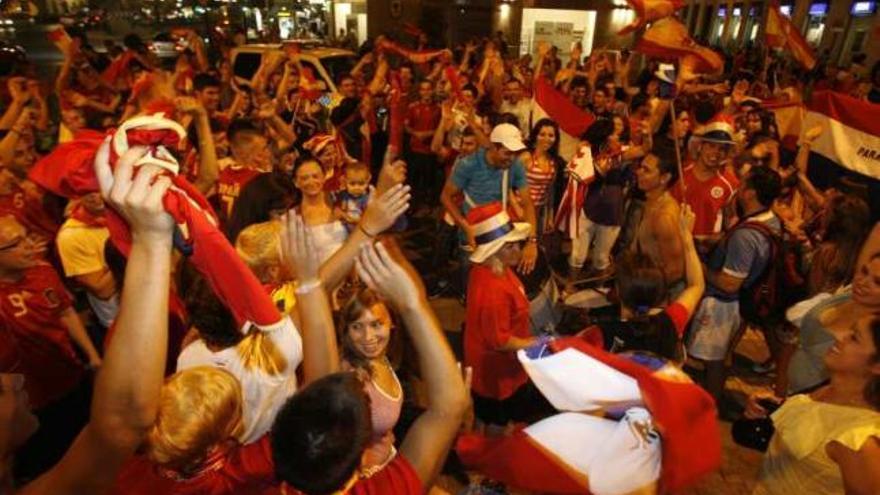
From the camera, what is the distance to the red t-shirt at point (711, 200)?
500 centimetres

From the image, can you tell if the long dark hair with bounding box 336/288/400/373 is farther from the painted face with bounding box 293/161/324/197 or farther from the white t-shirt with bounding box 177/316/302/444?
the painted face with bounding box 293/161/324/197

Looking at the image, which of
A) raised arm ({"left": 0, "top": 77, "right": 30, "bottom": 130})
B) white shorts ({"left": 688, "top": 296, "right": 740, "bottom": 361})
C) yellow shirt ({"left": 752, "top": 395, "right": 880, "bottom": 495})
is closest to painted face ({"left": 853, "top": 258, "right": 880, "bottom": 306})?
yellow shirt ({"left": 752, "top": 395, "right": 880, "bottom": 495})

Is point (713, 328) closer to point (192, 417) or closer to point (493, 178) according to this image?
point (493, 178)

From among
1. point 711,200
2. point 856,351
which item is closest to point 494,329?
point 856,351

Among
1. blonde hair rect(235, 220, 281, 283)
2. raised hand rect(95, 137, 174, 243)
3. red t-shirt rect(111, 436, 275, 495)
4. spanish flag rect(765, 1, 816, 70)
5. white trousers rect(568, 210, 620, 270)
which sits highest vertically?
spanish flag rect(765, 1, 816, 70)

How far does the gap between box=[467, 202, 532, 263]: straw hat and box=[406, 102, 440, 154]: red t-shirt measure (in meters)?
5.09

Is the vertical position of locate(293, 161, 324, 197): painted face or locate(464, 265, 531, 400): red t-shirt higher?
locate(293, 161, 324, 197): painted face

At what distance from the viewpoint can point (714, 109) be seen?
702 cm

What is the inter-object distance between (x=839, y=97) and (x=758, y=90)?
6179 millimetres

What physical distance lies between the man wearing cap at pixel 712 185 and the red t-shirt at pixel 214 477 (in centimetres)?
419

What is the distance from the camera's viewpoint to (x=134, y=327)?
1.37 meters

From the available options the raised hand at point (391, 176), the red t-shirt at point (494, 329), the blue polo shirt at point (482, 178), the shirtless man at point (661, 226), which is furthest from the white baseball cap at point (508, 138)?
the raised hand at point (391, 176)

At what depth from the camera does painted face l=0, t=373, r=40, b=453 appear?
173cm

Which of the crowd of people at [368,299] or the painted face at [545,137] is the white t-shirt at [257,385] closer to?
the crowd of people at [368,299]
